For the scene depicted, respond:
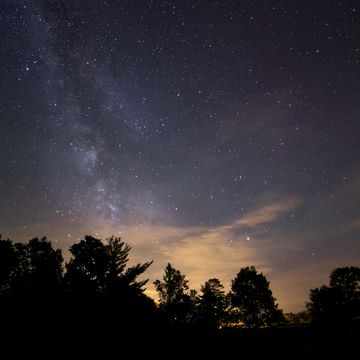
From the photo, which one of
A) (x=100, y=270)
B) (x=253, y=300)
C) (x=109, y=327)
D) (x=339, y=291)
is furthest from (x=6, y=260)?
(x=339, y=291)

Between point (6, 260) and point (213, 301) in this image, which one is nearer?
point (6, 260)

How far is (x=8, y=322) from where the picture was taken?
15812 mm

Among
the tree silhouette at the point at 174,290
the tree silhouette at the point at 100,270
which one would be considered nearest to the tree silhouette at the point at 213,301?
the tree silhouette at the point at 174,290

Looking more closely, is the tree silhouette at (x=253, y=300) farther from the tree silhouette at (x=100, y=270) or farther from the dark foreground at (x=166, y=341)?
the dark foreground at (x=166, y=341)

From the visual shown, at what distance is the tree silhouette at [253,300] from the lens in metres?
54.5

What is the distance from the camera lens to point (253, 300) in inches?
2215

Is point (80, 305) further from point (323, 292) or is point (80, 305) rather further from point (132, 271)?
point (323, 292)

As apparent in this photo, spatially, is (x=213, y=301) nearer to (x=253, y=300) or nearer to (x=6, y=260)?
(x=253, y=300)

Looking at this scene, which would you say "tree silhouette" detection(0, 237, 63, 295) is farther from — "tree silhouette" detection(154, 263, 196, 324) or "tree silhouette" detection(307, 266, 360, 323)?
"tree silhouette" detection(307, 266, 360, 323)

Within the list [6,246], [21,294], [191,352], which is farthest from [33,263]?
[191,352]

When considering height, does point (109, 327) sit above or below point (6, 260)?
below

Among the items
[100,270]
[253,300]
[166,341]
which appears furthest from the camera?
[253,300]

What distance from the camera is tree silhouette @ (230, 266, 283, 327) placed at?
5453 cm

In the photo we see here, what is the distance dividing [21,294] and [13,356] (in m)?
4.53
